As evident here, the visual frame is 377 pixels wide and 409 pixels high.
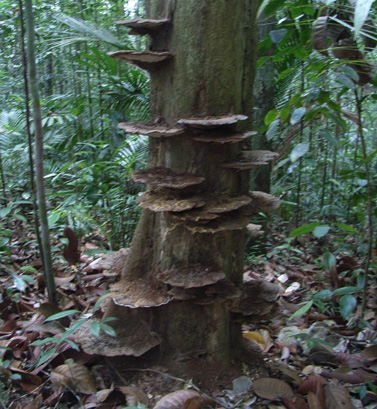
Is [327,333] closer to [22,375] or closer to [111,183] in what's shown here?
[22,375]

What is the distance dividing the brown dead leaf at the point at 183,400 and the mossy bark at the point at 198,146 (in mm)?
207

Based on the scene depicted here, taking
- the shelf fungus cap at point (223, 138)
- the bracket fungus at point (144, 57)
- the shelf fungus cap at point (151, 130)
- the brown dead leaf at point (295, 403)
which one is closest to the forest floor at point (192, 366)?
the brown dead leaf at point (295, 403)

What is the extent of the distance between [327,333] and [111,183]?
8.22 feet

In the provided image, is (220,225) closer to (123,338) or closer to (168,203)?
(168,203)

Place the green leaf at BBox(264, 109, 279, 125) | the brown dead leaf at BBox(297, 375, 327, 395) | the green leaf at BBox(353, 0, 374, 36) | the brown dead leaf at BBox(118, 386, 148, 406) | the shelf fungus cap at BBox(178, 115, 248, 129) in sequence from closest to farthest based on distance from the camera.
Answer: the green leaf at BBox(353, 0, 374, 36) < the shelf fungus cap at BBox(178, 115, 248, 129) < the brown dead leaf at BBox(118, 386, 148, 406) < the brown dead leaf at BBox(297, 375, 327, 395) < the green leaf at BBox(264, 109, 279, 125)

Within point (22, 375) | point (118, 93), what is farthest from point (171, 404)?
point (118, 93)

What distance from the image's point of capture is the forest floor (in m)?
1.86

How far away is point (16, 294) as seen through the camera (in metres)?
2.77

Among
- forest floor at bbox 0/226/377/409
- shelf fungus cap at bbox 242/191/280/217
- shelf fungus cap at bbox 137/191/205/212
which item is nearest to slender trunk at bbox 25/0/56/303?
forest floor at bbox 0/226/377/409

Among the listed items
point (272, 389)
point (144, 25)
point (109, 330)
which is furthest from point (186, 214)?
point (272, 389)

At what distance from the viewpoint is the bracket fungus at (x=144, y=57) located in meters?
1.69

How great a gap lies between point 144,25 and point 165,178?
2.21ft

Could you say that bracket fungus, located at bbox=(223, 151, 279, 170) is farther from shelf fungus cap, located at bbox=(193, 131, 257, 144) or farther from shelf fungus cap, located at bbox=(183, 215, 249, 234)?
shelf fungus cap, located at bbox=(183, 215, 249, 234)

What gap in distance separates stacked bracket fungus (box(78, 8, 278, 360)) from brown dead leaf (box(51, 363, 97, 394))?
0.43 feet
